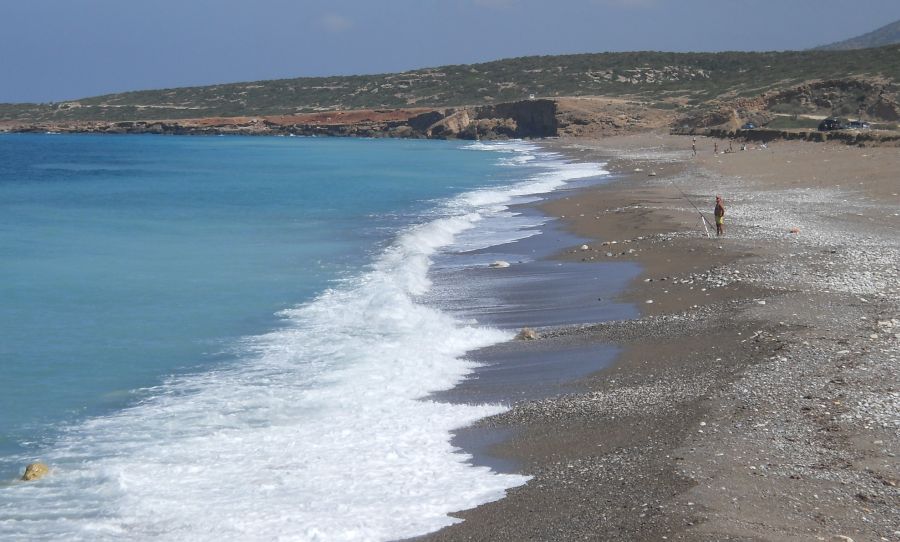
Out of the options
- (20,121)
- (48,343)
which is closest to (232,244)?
(48,343)

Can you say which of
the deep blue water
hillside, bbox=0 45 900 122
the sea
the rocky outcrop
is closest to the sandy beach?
the sea

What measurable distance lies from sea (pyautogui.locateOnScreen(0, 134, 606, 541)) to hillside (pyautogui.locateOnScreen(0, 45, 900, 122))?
52.1 meters

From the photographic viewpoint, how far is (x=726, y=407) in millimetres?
8617

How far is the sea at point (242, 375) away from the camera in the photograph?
7438 mm

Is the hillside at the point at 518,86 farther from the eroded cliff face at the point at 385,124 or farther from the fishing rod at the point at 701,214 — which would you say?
the fishing rod at the point at 701,214

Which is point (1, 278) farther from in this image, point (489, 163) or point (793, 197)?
point (489, 163)

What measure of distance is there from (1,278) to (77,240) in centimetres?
679

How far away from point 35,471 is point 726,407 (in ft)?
20.4

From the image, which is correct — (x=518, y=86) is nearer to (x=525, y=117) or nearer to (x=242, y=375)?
(x=525, y=117)

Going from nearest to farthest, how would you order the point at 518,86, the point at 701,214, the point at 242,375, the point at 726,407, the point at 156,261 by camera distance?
the point at 726,407 → the point at 242,375 → the point at 701,214 → the point at 156,261 → the point at 518,86

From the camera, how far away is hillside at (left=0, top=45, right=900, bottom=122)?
86375 mm

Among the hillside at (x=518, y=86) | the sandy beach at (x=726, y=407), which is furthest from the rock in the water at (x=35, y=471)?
the hillside at (x=518, y=86)

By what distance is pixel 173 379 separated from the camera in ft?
38.1

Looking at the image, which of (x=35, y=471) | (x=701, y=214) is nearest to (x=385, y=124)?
(x=701, y=214)
